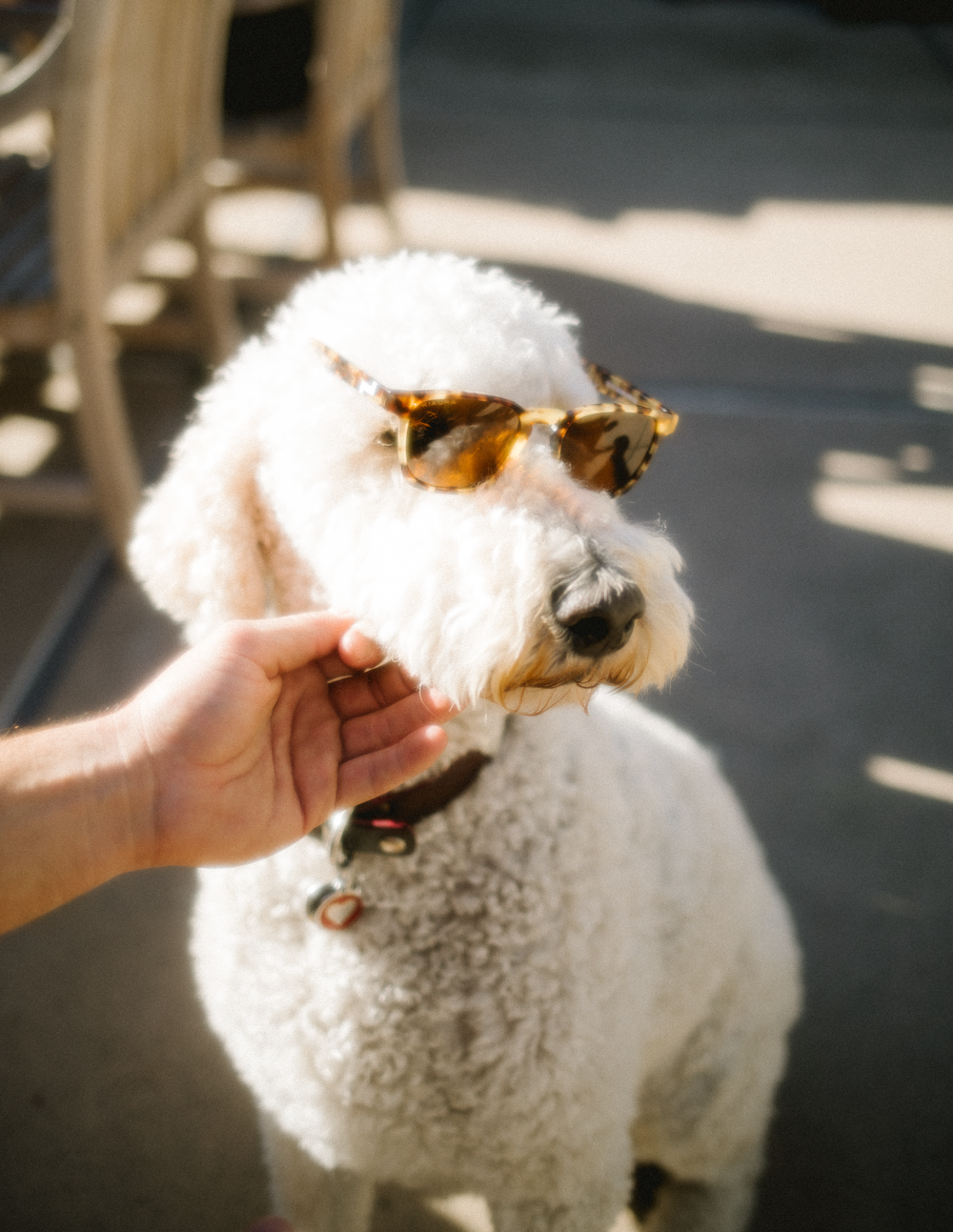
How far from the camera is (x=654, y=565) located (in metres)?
0.79

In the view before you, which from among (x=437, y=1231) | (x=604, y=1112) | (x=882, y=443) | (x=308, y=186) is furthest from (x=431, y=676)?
(x=308, y=186)

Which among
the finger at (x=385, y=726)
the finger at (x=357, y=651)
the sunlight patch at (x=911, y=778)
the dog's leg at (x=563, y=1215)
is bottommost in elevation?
the sunlight patch at (x=911, y=778)

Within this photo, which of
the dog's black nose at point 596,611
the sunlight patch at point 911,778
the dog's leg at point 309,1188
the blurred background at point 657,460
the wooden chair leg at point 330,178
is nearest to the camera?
the dog's black nose at point 596,611

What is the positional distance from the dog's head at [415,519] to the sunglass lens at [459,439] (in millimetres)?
17

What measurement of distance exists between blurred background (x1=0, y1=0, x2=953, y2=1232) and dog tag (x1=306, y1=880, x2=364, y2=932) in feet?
2.16

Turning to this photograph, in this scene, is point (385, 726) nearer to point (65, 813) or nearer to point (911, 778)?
point (65, 813)

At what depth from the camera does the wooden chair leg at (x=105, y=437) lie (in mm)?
1977

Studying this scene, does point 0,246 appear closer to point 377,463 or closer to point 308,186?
point 308,186

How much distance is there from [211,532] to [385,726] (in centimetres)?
28

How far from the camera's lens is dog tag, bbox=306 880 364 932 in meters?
0.88

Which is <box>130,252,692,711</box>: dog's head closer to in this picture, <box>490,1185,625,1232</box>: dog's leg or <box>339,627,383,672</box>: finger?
<box>339,627,383,672</box>: finger

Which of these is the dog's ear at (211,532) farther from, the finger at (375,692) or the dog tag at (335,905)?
the dog tag at (335,905)

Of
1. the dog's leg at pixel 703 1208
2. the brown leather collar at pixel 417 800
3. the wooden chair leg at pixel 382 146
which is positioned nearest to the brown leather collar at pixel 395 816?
the brown leather collar at pixel 417 800

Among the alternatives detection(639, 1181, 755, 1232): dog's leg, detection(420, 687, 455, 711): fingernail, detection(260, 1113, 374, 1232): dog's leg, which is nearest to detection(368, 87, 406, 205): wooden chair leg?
detection(420, 687, 455, 711): fingernail
